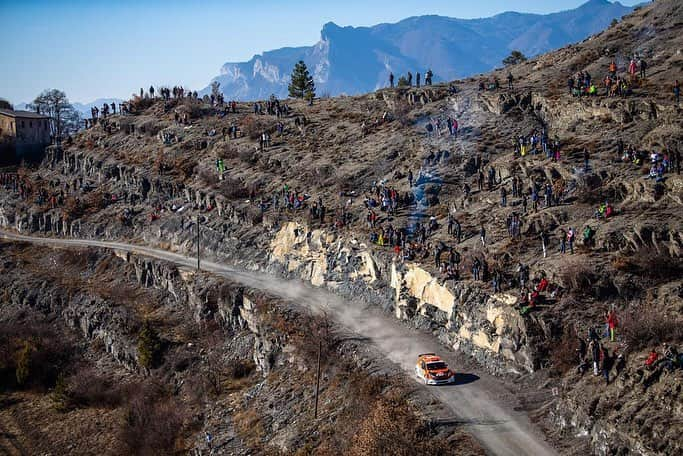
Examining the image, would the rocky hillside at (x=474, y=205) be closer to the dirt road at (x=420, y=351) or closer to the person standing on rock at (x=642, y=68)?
the person standing on rock at (x=642, y=68)

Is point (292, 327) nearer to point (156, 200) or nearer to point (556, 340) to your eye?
point (556, 340)

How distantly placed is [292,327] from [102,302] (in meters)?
24.2

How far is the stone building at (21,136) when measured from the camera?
9269 cm

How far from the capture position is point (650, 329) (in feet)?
88.2

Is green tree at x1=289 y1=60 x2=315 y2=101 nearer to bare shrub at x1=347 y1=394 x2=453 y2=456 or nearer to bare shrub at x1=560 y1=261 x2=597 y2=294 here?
bare shrub at x1=560 y1=261 x2=597 y2=294

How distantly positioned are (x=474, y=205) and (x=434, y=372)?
1842cm

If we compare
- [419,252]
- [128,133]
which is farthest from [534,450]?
[128,133]

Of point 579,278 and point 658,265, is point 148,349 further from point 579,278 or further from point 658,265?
point 658,265

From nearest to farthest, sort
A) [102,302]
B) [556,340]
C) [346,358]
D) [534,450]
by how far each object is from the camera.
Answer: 1. [534,450]
2. [556,340]
3. [346,358]
4. [102,302]

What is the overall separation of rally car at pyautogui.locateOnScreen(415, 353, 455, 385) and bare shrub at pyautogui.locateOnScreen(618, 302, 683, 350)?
350 inches

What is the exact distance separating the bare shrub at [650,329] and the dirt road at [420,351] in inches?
245

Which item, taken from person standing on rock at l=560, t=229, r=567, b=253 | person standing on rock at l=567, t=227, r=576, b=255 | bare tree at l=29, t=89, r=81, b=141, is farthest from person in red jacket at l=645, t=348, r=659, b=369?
bare tree at l=29, t=89, r=81, b=141

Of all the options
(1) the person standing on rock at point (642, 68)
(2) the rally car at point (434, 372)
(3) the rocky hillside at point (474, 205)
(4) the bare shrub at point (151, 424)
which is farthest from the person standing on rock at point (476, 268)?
(1) the person standing on rock at point (642, 68)

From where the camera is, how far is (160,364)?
1875 inches
